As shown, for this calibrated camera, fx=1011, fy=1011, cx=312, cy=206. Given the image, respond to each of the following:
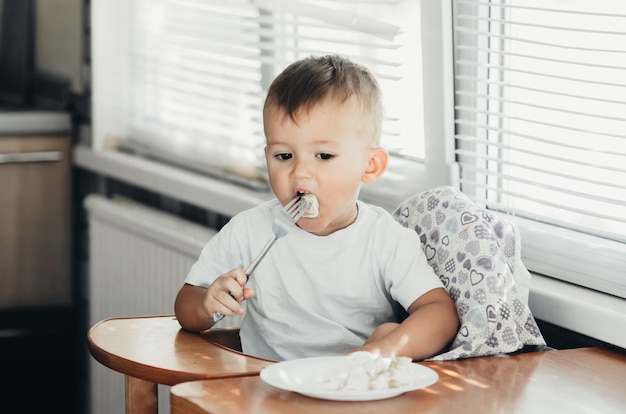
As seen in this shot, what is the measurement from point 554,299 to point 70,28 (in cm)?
216

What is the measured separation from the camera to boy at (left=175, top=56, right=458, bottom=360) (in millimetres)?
1572

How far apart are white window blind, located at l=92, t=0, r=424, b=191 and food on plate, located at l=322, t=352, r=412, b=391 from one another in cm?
84

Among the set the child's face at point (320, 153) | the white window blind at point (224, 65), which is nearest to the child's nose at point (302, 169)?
the child's face at point (320, 153)

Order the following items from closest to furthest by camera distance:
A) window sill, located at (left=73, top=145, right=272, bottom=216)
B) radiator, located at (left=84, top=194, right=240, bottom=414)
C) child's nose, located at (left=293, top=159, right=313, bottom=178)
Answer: child's nose, located at (left=293, top=159, right=313, bottom=178) → window sill, located at (left=73, top=145, right=272, bottom=216) → radiator, located at (left=84, top=194, right=240, bottom=414)

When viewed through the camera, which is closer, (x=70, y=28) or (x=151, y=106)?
(x=151, y=106)

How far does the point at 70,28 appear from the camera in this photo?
3326 mm

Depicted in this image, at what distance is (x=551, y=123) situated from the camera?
5.80 ft

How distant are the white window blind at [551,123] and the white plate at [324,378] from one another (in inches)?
20.0

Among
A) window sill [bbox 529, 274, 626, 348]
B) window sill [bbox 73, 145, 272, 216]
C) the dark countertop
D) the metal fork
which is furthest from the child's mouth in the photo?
the dark countertop

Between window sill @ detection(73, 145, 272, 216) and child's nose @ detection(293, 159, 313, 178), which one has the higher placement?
child's nose @ detection(293, 159, 313, 178)

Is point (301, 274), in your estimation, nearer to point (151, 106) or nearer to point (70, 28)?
point (151, 106)

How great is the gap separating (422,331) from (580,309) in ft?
0.96

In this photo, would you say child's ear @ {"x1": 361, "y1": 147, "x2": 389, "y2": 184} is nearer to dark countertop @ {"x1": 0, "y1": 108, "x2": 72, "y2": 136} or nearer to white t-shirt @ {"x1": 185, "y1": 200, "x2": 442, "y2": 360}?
white t-shirt @ {"x1": 185, "y1": 200, "x2": 442, "y2": 360}

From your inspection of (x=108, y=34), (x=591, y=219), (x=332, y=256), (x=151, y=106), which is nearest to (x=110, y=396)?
(x=151, y=106)
